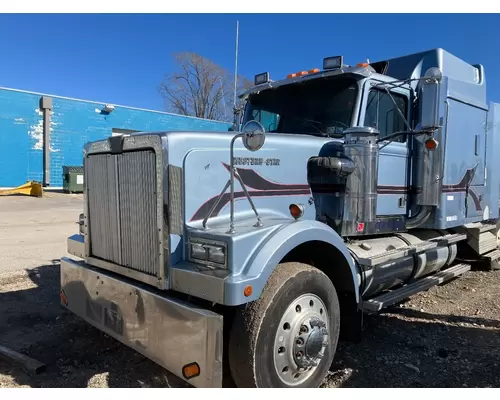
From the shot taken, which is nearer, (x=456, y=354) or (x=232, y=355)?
(x=232, y=355)

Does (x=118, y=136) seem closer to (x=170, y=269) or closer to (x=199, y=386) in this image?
(x=170, y=269)

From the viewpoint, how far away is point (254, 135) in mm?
2869

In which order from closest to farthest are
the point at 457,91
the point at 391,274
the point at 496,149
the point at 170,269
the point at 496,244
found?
the point at 170,269, the point at 391,274, the point at 457,91, the point at 496,149, the point at 496,244

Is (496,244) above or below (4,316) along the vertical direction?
above

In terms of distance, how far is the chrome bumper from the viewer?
8.63 feet

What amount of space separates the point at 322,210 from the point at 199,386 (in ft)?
6.73

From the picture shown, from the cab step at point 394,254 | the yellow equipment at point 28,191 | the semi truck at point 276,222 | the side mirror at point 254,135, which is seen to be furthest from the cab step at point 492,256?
the yellow equipment at point 28,191

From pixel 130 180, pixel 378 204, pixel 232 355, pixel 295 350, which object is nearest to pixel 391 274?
pixel 378 204

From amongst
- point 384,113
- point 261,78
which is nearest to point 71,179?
point 261,78

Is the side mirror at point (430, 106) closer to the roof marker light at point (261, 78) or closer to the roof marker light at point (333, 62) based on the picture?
the roof marker light at point (333, 62)

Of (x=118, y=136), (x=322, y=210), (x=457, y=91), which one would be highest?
(x=457, y=91)

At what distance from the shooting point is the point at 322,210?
4121 millimetres

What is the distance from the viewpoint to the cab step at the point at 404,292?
390 cm

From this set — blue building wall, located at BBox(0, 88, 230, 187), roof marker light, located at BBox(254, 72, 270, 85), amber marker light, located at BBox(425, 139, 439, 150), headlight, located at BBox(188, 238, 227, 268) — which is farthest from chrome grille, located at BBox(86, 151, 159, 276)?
blue building wall, located at BBox(0, 88, 230, 187)
